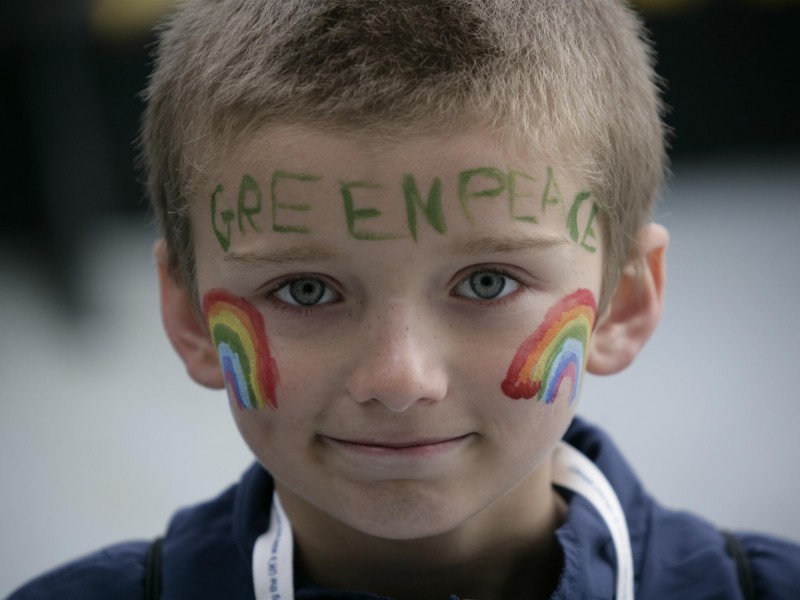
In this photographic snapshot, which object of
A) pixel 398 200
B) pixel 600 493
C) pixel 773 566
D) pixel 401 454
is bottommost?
pixel 773 566

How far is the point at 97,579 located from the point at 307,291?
634 mm

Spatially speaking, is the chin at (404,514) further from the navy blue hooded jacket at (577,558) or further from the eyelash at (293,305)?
the eyelash at (293,305)

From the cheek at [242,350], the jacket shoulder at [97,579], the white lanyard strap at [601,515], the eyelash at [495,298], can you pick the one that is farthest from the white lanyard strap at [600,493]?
the jacket shoulder at [97,579]

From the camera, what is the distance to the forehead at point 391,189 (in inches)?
52.3

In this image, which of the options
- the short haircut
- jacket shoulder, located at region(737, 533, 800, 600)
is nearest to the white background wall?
jacket shoulder, located at region(737, 533, 800, 600)

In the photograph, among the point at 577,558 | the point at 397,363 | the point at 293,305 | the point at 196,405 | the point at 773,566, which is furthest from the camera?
the point at 196,405

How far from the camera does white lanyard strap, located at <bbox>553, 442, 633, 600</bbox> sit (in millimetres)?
1573

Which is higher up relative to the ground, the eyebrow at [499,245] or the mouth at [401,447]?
the eyebrow at [499,245]

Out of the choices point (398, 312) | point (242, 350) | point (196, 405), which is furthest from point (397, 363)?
point (196, 405)

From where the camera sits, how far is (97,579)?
1700 mm

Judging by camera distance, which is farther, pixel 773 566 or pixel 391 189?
pixel 773 566

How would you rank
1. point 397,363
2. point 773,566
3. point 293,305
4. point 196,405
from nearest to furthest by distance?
point 397,363, point 293,305, point 773,566, point 196,405

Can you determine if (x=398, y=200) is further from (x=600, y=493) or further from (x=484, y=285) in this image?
(x=600, y=493)

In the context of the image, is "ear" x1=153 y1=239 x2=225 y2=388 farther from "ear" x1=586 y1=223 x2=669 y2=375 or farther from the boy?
"ear" x1=586 y1=223 x2=669 y2=375
